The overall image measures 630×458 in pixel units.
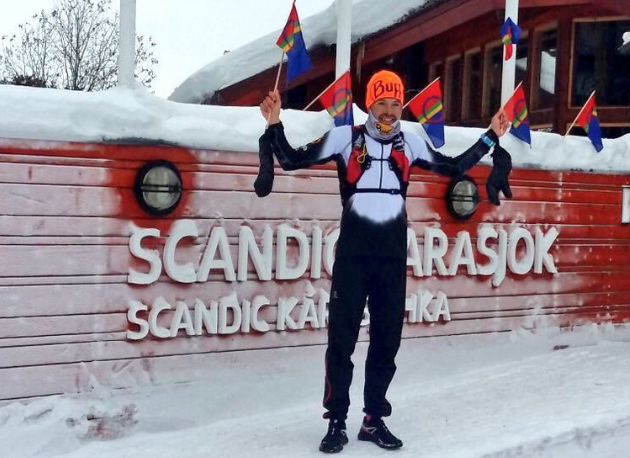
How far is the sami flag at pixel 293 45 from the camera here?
507 centimetres

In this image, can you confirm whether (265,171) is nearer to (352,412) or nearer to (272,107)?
(272,107)

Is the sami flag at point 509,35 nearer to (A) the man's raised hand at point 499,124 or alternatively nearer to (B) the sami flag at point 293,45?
(B) the sami flag at point 293,45

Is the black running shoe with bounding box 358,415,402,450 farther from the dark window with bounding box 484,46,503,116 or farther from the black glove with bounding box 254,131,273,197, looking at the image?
the dark window with bounding box 484,46,503,116

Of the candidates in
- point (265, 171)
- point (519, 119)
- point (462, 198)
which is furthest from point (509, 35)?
point (265, 171)

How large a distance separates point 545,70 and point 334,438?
8870 mm

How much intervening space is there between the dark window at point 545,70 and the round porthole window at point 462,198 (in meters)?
6.16

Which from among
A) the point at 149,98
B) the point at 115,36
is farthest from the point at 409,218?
the point at 115,36

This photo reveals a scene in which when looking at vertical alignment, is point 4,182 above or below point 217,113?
below

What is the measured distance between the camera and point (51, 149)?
418 cm

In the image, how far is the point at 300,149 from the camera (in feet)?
13.3

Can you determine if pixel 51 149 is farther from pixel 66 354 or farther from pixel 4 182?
pixel 66 354

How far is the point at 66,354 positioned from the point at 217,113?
1676 millimetres

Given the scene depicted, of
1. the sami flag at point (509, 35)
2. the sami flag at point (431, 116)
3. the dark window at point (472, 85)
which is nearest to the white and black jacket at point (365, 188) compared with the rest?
the sami flag at point (431, 116)

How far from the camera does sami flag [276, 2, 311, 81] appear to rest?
5.07 metres
